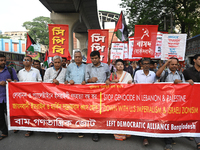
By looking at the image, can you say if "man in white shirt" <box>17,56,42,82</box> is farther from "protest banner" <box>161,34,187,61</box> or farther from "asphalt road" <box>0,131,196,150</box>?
"protest banner" <box>161,34,187,61</box>

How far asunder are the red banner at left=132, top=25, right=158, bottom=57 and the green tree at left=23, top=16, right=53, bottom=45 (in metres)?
43.2

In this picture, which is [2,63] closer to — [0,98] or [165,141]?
[0,98]

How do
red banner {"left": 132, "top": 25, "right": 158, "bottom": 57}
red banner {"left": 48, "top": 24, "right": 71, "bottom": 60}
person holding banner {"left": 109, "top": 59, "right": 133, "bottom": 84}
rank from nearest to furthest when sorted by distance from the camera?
1. person holding banner {"left": 109, "top": 59, "right": 133, "bottom": 84}
2. red banner {"left": 48, "top": 24, "right": 71, "bottom": 60}
3. red banner {"left": 132, "top": 25, "right": 158, "bottom": 57}

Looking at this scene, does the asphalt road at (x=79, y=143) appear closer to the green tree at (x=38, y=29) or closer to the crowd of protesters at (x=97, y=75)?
the crowd of protesters at (x=97, y=75)

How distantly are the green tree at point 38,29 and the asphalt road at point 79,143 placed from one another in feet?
146

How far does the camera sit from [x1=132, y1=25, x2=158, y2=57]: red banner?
490 centimetres

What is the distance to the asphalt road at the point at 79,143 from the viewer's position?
2.92 metres

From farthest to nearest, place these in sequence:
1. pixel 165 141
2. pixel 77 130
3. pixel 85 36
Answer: pixel 85 36 < pixel 77 130 < pixel 165 141

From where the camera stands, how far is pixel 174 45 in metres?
5.14

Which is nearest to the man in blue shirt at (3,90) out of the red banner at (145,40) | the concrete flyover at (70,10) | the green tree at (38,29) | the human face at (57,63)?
the human face at (57,63)

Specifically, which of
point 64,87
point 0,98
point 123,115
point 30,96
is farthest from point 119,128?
point 0,98

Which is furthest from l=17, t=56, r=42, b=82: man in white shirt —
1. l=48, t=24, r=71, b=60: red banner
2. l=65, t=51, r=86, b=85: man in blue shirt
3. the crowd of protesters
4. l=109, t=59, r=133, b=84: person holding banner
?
l=109, t=59, r=133, b=84: person holding banner

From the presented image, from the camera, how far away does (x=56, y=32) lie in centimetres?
461

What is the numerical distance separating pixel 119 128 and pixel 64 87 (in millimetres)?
1425
